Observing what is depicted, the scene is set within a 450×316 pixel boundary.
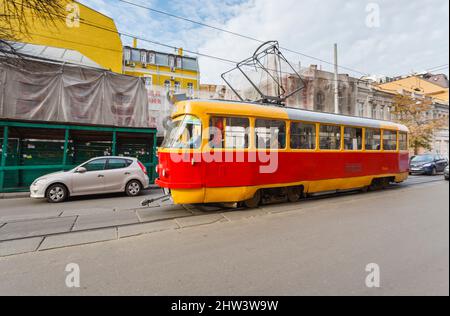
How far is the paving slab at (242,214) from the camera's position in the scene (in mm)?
5465

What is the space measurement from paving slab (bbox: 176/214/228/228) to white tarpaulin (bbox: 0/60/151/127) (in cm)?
807

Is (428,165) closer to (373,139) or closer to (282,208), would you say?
(373,139)

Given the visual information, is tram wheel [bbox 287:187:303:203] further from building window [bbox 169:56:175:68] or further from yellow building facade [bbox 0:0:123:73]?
building window [bbox 169:56:175:68]

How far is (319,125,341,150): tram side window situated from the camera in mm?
7225

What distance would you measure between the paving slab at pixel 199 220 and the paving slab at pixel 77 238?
4.57 feet

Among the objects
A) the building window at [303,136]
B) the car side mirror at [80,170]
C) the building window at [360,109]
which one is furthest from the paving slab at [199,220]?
the building window at [360,109]

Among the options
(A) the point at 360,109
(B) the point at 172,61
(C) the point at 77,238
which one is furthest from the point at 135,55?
(C) the point at 77,238

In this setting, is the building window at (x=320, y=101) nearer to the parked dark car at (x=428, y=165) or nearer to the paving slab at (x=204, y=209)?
the parked dark car at (x=428, y=165)

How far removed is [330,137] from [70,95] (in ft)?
37.1

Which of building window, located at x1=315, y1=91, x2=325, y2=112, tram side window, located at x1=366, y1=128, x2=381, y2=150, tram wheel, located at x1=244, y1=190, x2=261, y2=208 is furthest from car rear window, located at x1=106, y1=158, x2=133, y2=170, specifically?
building window, located at x1=315, y1=91, x2=325, y2=112

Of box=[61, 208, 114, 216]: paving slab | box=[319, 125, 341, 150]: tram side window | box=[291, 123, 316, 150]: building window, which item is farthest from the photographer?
box=[319, 125, 341, 150]: tram side window

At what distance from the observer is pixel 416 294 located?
7.68 ft

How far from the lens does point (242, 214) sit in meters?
5.70
